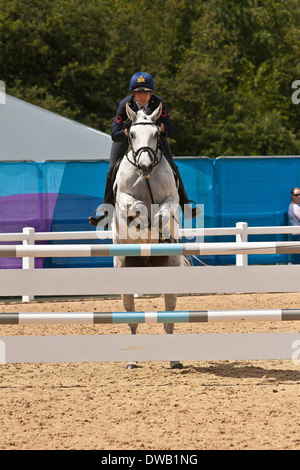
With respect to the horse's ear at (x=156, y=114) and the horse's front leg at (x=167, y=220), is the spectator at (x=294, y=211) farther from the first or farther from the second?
the horse's ear at (x=156, y=114)

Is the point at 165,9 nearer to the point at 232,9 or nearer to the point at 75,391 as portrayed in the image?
the point at 232,9

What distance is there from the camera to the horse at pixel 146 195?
21.8 ft

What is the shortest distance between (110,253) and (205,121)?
2425 cm

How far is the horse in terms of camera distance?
6.65 meters

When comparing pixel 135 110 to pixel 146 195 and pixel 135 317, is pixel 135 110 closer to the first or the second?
pixel 146 195

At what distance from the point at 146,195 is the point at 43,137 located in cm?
864

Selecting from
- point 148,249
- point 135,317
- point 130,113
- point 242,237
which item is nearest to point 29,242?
point 242,237

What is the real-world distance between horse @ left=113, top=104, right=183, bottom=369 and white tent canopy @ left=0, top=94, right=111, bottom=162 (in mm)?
8001

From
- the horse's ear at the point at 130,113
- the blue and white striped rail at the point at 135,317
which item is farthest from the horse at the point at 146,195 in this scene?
the blue and white striped rail at the point at 135,317

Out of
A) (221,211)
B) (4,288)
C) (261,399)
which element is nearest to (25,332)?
(4,288)

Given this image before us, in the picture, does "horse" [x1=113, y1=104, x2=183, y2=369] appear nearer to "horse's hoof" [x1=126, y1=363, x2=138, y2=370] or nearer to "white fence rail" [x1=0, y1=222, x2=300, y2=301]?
"horse's hoof" [x1=126, y1=363, x2=138, y2=370]

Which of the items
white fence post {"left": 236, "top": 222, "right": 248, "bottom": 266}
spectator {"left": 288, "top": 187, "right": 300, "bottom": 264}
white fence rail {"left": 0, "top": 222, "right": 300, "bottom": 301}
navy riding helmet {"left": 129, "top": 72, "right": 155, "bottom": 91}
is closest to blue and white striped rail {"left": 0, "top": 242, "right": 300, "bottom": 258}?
white fence rail {"left": 0, "top": 222, "right": 300, "bottom": 301}

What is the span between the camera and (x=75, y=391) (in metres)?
5.54

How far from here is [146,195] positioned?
6.82 metres
